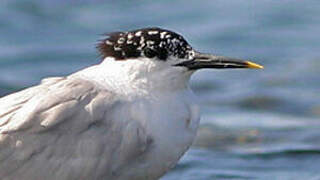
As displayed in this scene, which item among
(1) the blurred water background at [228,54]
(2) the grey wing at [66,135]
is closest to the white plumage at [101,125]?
(2) the grey wing at [66,135]

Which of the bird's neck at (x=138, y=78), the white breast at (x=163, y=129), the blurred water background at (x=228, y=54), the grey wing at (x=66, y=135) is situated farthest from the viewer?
the blurred water background at (x=228, y=54)

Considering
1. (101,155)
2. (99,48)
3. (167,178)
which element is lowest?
(167,178)

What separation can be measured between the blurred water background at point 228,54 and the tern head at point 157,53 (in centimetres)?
253

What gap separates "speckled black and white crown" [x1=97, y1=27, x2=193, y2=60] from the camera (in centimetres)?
820

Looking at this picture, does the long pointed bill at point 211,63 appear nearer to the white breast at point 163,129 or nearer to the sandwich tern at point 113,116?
the sandwich tern at point 113,116

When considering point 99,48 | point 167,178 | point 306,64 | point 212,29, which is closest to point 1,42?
point 212,29

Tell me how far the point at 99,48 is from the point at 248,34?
21.3 ft

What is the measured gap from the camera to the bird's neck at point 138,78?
8.20 meters

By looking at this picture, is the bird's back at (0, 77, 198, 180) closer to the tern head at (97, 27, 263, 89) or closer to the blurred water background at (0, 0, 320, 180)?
the tern head at (97, 27, 263, 89)

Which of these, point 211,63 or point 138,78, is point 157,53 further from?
point 211,63

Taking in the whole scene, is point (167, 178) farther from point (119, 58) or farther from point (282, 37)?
point (282, 37)

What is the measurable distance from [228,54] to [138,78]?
5.89 meters

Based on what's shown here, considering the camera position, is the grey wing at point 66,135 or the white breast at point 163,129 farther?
the white breast at point 163,129

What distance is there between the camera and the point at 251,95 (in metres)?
12.9
